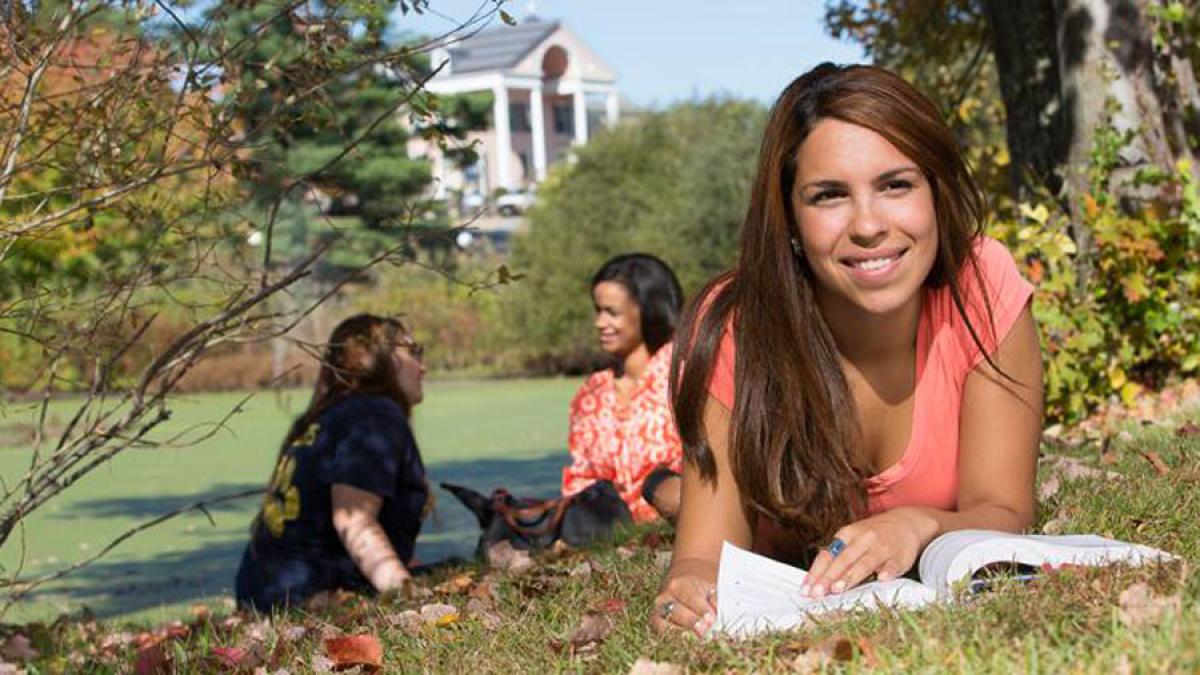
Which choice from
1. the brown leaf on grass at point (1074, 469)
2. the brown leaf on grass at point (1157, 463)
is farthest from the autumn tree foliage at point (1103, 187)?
the brown leaf on grass at point (1157, 463)

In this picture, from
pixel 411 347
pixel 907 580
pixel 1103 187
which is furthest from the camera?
pixel 1103 187

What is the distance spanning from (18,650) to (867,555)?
3.51 m

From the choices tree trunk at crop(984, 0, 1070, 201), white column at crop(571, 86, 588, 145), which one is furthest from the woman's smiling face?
white column at crop(571, 86, 588, 145)

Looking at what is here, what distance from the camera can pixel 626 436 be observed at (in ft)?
25.6

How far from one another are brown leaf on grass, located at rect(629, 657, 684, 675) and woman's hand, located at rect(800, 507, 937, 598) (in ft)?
1.35

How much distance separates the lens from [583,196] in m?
39.7

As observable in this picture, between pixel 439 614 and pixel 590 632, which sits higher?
pixel 590 632

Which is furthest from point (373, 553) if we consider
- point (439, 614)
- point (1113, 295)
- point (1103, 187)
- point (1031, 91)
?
point (1031, 91)

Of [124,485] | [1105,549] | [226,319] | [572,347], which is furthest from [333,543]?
[572,347]

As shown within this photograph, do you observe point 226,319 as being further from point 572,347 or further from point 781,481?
point 572,347

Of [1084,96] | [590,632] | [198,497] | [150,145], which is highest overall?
[1084,96]

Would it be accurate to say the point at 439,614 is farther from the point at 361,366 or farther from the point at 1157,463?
the point at 361,366

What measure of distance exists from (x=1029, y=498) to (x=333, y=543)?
3.41 meters

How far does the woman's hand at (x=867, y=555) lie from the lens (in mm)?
3322
